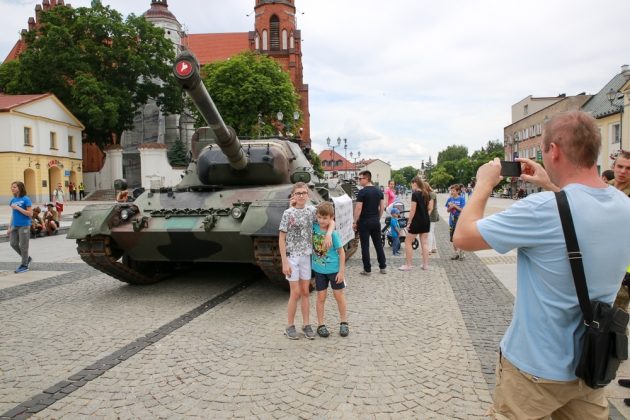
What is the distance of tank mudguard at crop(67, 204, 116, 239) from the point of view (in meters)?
6.70

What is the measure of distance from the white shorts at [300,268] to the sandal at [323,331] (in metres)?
0.52

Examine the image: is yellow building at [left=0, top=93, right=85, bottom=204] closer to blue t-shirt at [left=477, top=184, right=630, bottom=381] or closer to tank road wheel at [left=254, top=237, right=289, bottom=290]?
tank road wheel at [left=254, top=237, right=289, bottom=290]

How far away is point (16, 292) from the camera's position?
24.6 ft

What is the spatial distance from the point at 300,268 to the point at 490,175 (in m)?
3.29

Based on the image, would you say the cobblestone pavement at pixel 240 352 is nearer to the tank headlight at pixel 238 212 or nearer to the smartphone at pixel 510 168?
the tank headlight at pixel 238 212

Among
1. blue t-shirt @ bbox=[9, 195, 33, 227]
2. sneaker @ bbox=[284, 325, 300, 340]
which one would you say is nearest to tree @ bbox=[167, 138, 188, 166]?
blue t-shirt @ bbox=[9, 195, 33, 227]

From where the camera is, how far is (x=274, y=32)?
180 feet

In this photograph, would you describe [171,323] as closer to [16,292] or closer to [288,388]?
[288,388]

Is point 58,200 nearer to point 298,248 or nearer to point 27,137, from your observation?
point 27,137

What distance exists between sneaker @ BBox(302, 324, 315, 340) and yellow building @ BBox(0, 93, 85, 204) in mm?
31381

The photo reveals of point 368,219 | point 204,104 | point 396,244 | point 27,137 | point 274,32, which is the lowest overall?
point 396,244

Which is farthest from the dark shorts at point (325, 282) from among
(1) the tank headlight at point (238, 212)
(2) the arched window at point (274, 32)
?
(2) the arched window at point (274, 32)

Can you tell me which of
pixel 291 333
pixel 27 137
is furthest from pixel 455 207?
pixel 27 137

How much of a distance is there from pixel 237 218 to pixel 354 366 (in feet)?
9.69
